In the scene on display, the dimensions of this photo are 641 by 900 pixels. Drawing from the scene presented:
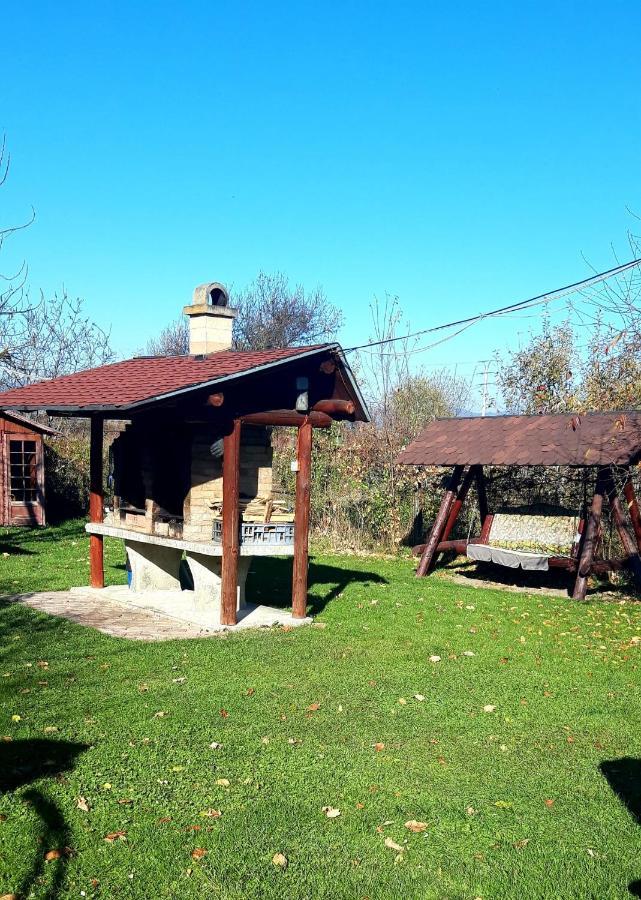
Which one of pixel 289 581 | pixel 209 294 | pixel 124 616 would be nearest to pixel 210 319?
pixel 209 294

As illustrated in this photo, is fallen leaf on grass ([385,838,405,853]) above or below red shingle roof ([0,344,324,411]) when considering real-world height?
below

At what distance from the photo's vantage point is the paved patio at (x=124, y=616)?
935 cm

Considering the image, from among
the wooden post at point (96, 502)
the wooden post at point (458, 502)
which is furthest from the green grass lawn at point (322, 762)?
the wooden post at point (458, 502)

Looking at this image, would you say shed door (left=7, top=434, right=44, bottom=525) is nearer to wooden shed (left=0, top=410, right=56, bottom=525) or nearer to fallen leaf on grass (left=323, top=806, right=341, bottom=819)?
wooden shed (left=0, top=410, right=56, bottom=525)

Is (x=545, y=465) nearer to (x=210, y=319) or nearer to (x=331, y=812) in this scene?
(x=210, y=319)

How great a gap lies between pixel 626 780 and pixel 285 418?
5622mm

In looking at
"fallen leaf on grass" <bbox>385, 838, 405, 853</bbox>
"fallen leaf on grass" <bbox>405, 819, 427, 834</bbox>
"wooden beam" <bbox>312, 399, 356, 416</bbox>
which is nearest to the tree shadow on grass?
"wooden beam" <bbox>312, 399, 356, 416</bbox>

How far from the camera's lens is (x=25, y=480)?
20.3m

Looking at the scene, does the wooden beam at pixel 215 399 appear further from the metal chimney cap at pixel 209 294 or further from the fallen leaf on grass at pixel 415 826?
the fallen leaf on grass at pixel 415 826

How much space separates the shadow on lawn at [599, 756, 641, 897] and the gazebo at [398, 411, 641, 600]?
6.63 meters

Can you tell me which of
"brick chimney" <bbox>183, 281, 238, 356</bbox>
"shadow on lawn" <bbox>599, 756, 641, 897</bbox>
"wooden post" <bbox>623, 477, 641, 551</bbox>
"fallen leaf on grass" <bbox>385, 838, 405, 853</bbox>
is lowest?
"shadow on lawn" <bbox>599, 756, 641, 897</bbox>

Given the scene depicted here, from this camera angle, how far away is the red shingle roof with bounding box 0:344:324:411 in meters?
8.98

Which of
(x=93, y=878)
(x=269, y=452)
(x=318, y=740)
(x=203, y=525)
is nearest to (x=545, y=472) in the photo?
(x=269, y=452)

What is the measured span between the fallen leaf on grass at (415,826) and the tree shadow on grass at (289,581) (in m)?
5.69
